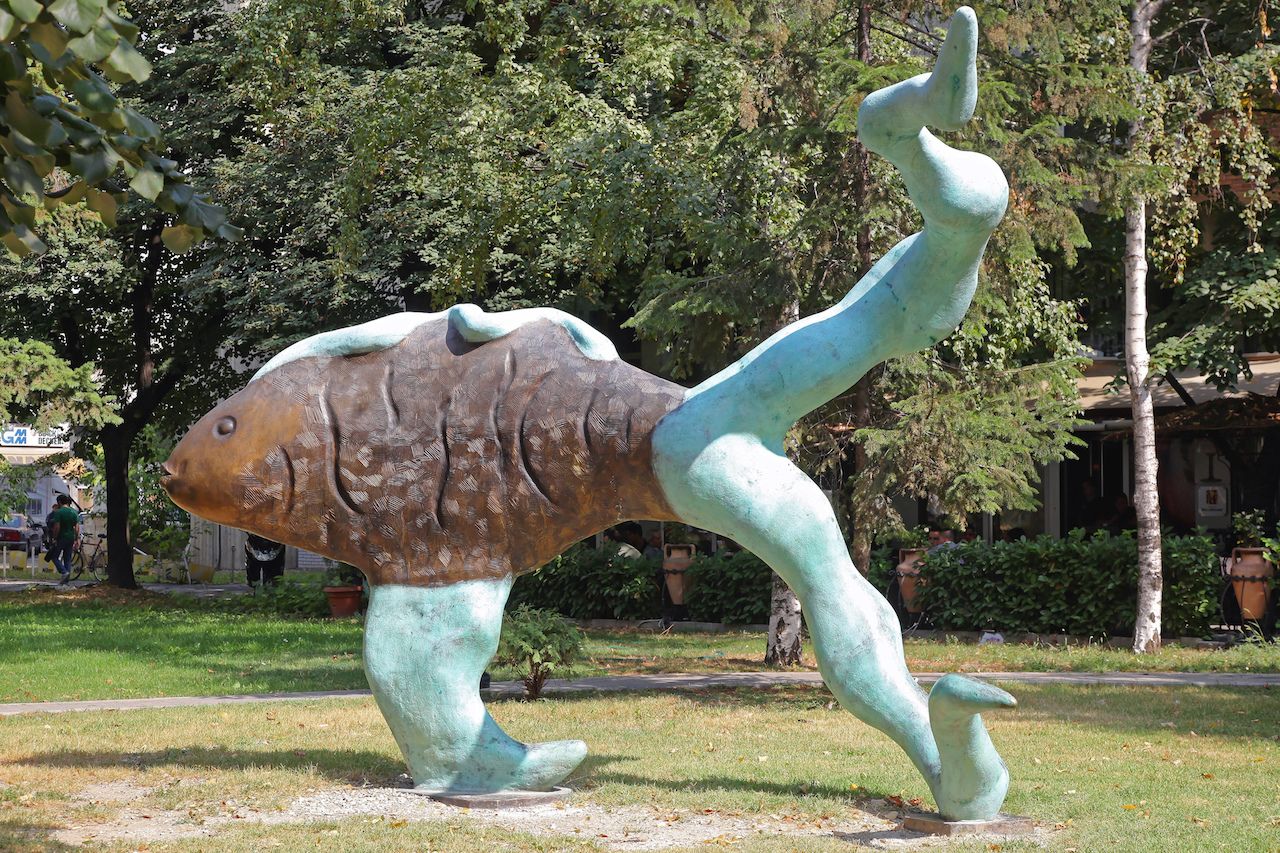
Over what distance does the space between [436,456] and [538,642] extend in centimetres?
445

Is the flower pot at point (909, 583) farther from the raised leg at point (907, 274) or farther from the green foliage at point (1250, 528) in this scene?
the raised leg at point (907, 274)

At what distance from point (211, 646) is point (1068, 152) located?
38.3 feet

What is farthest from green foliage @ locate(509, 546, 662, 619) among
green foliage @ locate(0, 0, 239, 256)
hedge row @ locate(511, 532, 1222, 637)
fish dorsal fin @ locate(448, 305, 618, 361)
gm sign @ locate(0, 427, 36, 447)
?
gm sign @ locate(0, 427, 36, 447)

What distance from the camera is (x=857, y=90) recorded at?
1210 cm

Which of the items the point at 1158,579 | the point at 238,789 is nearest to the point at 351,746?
the point at 238,789

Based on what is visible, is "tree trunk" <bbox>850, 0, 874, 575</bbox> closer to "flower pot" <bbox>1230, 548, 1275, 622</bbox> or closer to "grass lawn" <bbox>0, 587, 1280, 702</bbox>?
"grass lawn" <bbox>0, 587, 1280, 702</bbox>

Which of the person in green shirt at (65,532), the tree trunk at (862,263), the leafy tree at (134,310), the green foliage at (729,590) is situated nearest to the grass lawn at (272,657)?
the green foliage at (729,590)

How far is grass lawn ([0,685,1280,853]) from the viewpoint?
7.63m

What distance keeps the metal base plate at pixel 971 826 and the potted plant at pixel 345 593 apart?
50.9 ft

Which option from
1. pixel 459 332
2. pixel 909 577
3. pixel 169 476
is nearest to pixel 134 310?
pixel 909 577

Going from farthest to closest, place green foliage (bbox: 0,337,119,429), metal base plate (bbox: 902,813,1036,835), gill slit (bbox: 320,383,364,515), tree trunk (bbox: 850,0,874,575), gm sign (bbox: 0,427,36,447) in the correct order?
1. gm sign (bbox: 0,427,36,447)
2. green foliage (bbox: 0,337,119,429)
3. tree trunk (bbox: 850,0,874,575)
4. gill slit (bbox: 320,383,364,515)
5. metal base plate (bbox: 902,813,1036,835)

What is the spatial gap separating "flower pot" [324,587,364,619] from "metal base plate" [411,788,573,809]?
14.3 metres

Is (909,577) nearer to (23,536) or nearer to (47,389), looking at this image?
(47,389)

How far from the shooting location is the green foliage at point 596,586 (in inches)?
843
